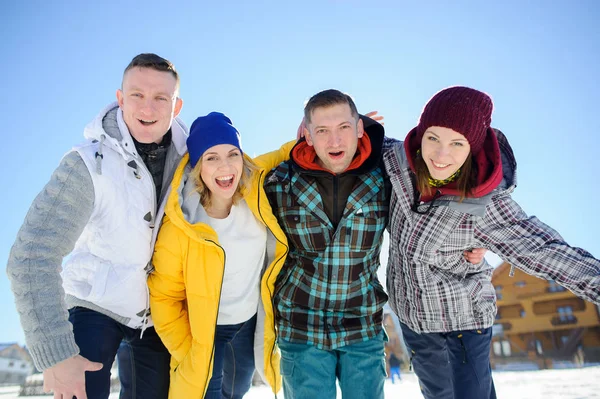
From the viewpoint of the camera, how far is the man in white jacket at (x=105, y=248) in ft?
7.69

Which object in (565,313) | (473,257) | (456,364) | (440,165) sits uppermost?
(440,165)

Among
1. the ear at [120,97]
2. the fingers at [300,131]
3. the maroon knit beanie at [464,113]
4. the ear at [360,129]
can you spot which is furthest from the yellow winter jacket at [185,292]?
the maroon knit beanie at [464,113]

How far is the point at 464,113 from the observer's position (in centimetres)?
295

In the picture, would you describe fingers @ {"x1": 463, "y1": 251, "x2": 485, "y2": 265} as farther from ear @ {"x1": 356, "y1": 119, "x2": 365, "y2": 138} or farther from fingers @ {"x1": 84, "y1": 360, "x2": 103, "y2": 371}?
fingers @ {"x1": 84, "y1": 360, "x2": 103, "y2": 371}

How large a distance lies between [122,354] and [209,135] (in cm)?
171

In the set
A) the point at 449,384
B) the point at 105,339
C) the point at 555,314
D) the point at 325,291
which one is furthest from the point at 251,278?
the point at 555,314

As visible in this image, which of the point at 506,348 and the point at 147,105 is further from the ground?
the point at 147,105

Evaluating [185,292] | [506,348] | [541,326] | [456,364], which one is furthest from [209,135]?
[506,348]

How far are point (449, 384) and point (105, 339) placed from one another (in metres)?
2.43

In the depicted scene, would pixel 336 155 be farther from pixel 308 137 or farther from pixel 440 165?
pixel 440 165

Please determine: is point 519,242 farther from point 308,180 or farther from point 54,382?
point 54,382

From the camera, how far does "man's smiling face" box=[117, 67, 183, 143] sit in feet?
10.1

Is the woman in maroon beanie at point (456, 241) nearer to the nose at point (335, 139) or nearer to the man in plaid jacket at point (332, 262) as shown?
the man in plaid jacket at point (332, 262)

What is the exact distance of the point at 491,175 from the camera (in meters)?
2.94
